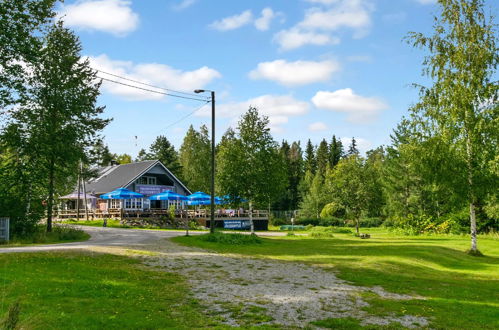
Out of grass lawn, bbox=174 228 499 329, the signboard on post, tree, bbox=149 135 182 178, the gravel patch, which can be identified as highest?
tree, bbox=149 135 182 178

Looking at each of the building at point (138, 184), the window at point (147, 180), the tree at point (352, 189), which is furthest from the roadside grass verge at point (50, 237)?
the window at point (147, 180)

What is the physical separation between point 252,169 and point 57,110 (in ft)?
49.5

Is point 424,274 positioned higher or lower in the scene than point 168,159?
lower

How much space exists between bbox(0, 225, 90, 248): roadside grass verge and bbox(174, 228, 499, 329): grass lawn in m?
6.47

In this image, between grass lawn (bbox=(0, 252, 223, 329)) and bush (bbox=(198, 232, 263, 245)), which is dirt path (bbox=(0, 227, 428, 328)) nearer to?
grass lawn (bbox=(0, 252, 223, 329))

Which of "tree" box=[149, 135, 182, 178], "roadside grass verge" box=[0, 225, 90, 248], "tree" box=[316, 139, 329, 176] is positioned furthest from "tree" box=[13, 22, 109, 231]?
"tree" box=[316, 139, 329, 176]

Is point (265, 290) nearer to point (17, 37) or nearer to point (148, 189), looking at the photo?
point (17, 37)

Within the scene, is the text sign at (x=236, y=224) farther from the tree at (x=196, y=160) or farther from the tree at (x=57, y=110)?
the tree at (x=196, y=160)

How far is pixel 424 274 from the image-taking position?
17734 mm

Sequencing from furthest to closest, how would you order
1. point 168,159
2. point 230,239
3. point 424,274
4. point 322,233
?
point 168,159 < point 322,233 < point 230,239 < point 424,274

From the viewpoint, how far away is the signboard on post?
23.6m

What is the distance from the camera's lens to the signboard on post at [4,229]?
2358 cm

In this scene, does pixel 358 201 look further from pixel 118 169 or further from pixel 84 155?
pixel 118 169

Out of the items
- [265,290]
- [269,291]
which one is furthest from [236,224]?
[269,291]
